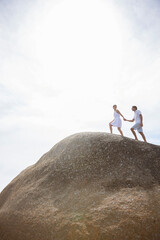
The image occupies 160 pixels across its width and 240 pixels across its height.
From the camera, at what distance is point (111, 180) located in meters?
9.71

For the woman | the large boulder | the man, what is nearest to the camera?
the large boulder

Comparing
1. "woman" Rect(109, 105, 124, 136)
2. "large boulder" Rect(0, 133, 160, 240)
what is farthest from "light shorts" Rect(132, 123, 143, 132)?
"large boulder" Rect(0, 133, 160, 240)

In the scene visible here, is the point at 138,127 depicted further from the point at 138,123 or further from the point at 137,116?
the point at 137,116

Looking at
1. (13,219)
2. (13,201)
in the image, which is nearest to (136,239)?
(13,219)

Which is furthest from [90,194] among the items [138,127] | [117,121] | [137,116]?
[117,121]

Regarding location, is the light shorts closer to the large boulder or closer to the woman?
the woman

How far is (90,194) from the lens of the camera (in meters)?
9.15

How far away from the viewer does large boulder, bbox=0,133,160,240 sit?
7.54 metres

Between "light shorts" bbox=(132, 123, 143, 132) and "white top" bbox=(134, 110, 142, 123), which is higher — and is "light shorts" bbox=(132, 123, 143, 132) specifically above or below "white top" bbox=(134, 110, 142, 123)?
below

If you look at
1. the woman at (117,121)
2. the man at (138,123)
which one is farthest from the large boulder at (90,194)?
the woman at (117,121)

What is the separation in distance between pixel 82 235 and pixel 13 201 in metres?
5.76

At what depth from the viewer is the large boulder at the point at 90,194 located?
7.54 metres

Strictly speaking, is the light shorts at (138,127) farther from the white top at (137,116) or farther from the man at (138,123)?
the white top at (137,116)

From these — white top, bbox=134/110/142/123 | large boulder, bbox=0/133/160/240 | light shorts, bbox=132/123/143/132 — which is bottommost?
large boulder, bbox=0/133/160/240
